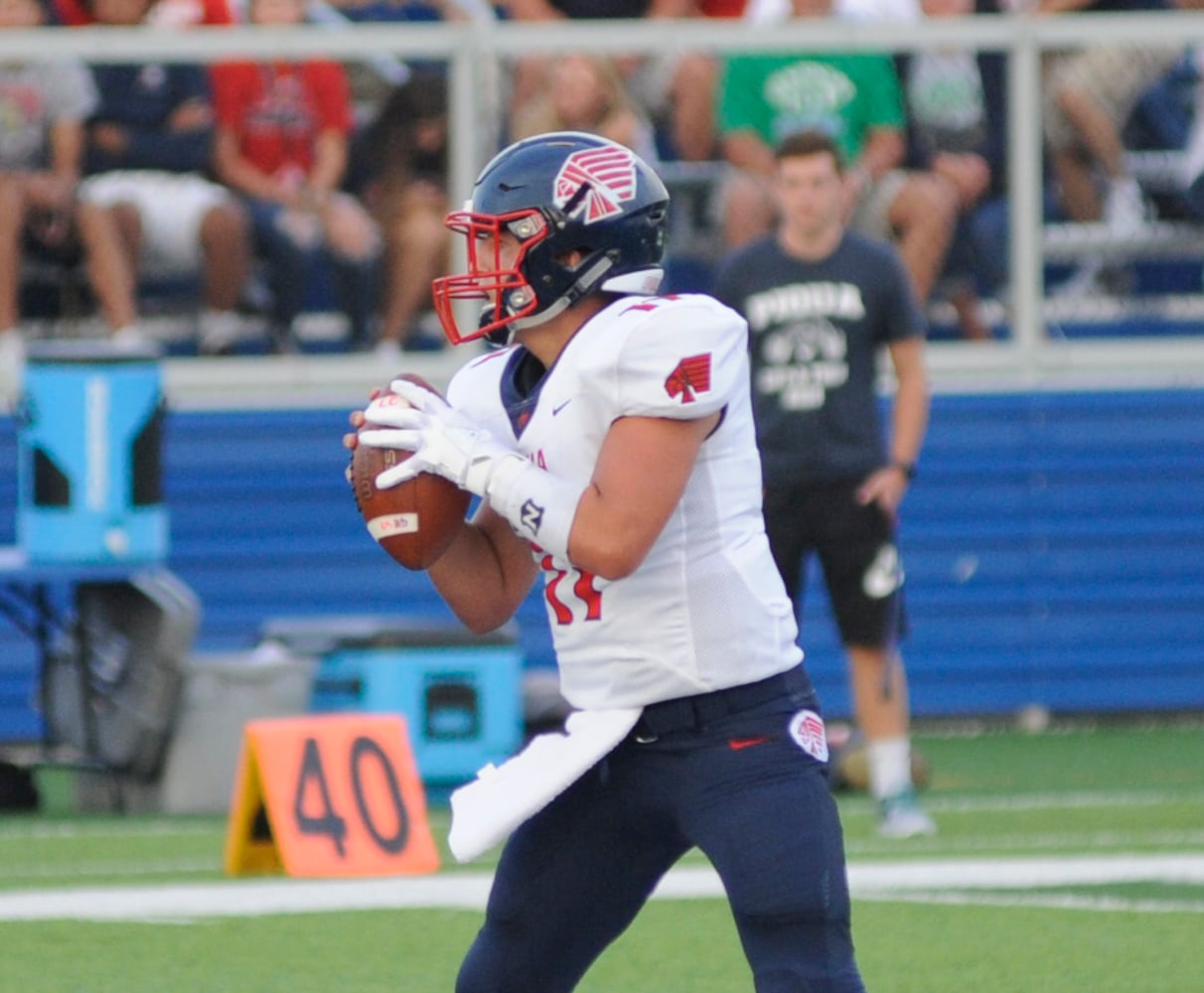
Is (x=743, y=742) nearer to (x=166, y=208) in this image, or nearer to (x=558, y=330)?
(x=558, y=330)

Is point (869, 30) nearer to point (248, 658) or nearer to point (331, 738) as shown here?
point (248, 658)

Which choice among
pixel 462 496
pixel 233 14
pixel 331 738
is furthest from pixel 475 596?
→ pixel 233 14

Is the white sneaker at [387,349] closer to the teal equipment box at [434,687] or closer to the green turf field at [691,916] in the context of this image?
the teal equipment box at [434,687]

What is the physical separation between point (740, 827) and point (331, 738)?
11.9 ft

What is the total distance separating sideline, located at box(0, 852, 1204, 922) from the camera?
6.32 metres

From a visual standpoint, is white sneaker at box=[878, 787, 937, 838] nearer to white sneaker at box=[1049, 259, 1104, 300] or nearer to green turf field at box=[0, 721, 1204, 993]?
green turf field at box=[0, 721, 1204, 993]

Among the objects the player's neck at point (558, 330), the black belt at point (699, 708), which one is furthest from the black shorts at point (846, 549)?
the black belt at point (699, 708)

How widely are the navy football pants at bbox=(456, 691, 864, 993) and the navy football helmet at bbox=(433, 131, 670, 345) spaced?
27.0 inches

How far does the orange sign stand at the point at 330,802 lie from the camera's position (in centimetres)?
684

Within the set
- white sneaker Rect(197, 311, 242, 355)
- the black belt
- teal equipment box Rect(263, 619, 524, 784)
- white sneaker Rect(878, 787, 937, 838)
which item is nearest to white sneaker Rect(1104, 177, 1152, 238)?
teal equipment box Rect(263, 619, 524, 784)

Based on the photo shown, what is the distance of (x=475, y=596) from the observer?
153 inches

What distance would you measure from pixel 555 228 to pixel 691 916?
2989mm

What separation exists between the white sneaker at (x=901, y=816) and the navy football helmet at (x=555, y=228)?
3.87 meters

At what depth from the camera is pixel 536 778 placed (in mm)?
3602
